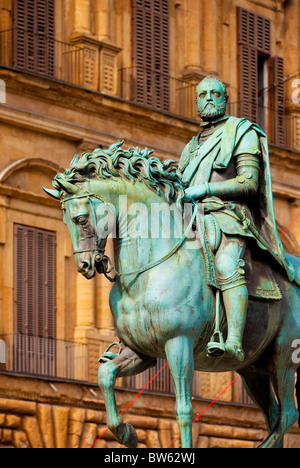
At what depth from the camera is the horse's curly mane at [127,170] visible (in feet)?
34.6

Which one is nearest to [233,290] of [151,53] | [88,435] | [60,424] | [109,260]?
[109,260]

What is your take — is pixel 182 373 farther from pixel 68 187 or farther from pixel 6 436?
pixel 6 436

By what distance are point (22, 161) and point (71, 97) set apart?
1.75m

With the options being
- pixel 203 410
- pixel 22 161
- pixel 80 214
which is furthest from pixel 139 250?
pixel 203 410

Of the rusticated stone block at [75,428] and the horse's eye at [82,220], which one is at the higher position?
the rusticated stone block at [75,428]

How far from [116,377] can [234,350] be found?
0.83 m

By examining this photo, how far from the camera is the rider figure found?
10602 mm

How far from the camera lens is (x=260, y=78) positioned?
34156 mm

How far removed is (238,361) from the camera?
35.4ft

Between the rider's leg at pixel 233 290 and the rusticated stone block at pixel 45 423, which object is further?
the rusticated stone block at pixel 45 423

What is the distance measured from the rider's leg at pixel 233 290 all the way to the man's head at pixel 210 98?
1.01m

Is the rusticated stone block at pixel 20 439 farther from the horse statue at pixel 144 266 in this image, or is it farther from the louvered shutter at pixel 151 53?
the horse statue at pixel 144 266

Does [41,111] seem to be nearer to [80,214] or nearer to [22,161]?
[22,161]

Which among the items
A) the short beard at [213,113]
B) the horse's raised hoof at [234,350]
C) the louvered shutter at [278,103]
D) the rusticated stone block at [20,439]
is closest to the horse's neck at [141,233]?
the horse's raised hoof at [234,350]
